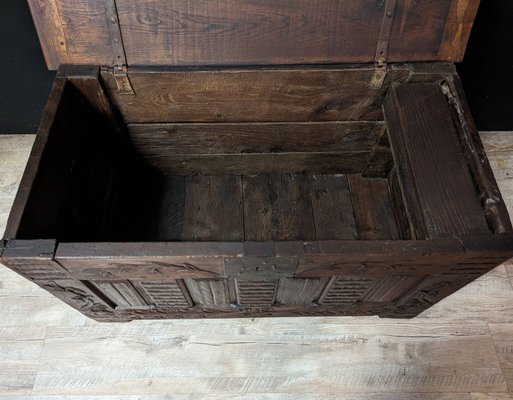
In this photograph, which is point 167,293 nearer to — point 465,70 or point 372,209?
point 372,209

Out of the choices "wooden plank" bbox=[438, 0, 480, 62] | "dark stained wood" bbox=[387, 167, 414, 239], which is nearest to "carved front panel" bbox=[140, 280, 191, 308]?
"dark stained wood" bbox=[387, 167, 414, 239]

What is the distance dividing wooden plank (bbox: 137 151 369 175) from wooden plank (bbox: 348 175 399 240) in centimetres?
7

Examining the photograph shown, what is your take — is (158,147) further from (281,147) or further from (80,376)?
(80,376)

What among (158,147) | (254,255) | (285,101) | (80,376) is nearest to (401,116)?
(285,101)

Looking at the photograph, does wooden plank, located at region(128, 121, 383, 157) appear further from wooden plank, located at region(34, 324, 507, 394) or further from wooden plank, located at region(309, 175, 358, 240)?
wooden plank, located at region(34, 324, 507, 394)

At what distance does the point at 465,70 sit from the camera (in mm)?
1521

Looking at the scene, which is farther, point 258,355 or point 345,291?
point 258,355

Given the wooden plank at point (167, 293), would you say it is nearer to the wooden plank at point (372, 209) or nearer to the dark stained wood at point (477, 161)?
the wooden plank at point (372, 209)

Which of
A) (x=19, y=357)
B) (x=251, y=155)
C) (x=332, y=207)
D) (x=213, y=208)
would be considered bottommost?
(x=19, y=357)

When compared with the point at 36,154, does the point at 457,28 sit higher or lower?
higher

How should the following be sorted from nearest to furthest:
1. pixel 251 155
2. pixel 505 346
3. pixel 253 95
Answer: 1. pixel 253 95
2. pixel 505 346
3. pixel 251 155

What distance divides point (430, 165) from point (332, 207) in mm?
473

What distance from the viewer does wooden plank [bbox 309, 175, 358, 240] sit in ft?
4.70

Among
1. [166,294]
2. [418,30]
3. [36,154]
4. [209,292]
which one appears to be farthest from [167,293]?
[418,30]
